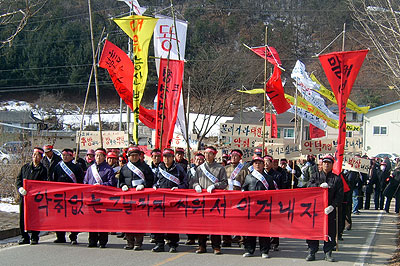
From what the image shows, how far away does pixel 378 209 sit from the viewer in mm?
19234

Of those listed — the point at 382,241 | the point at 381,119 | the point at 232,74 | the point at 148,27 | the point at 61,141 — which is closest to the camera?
the point at 382,241

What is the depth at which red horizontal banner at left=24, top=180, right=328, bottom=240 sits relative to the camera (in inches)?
362

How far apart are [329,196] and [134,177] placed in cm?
362

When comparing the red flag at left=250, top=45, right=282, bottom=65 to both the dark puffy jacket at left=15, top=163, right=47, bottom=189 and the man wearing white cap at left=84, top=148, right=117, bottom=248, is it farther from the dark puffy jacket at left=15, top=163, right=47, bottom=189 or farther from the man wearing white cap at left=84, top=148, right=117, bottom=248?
the dark puffy jacket at left=15, top=163, right=47, bottom=189

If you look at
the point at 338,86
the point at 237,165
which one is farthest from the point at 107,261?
the point at 338,86

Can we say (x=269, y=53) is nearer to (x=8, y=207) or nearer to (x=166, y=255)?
(x=8, y=207)

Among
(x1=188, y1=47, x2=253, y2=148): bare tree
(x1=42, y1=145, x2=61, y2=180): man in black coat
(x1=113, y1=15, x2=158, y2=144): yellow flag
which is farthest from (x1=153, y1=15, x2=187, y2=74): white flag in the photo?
(x1=188, y1=47, x2=253, y2=148): bare tree

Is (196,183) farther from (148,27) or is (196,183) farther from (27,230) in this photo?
(148,27)

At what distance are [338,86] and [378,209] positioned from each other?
10.4 meters

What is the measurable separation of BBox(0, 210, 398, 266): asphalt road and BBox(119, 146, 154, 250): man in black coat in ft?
0.81

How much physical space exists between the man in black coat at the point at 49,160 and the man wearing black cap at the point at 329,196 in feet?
16.7

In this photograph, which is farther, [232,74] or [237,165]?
[232,74]

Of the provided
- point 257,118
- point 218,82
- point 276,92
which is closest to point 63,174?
point 276,92

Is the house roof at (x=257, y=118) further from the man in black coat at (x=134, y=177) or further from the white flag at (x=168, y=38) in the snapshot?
the man in black coat at (x=134, y=177)
